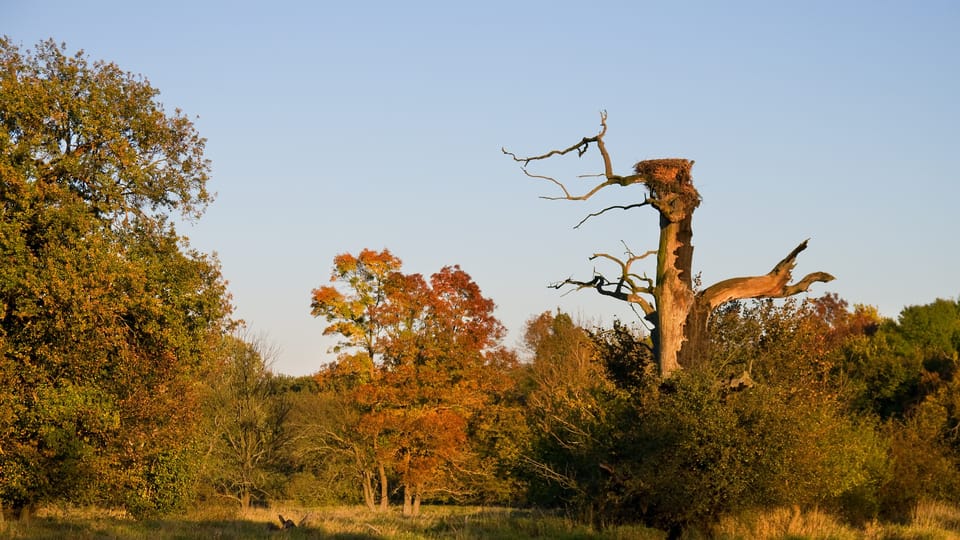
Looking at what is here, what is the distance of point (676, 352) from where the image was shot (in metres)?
25.2

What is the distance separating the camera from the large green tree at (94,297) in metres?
23.2

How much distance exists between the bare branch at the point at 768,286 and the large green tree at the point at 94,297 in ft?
46.5

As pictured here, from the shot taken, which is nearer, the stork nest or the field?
the field

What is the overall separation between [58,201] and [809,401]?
68.4ft

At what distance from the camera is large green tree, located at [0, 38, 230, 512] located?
76.2ft

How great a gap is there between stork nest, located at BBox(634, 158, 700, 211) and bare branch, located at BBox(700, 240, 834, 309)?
93.8 inches

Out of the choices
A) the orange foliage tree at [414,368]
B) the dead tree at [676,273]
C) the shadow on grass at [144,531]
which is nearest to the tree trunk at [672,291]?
the dead tree at [676,273]

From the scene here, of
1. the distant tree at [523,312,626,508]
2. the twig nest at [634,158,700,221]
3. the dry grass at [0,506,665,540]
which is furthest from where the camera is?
the twig nest at [634,158,700,221]

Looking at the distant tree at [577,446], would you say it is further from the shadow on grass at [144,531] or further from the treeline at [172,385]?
the shadow on grass at [144,531]

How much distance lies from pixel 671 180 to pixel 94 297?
1514 cm

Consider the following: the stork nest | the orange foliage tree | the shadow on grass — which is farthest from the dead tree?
the orange foliage tree

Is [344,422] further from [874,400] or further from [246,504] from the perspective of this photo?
[874,400]

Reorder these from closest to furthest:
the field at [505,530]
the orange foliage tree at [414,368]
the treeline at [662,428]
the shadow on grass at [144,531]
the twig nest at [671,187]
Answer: the shadow on grass at [144,531] → the field at [505,530] → the treeline at [662,428] → the twig nest at [671,187] → the orange foliage tree at [414,368]

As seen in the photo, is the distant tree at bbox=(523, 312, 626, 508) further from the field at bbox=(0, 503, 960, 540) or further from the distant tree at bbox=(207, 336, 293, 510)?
the distant tree at bbox=(207, 336, 293, 510)
